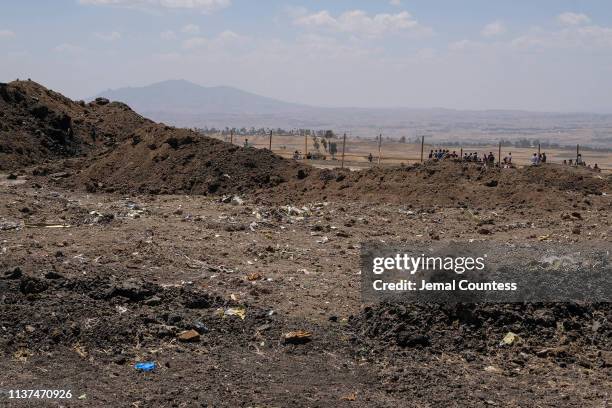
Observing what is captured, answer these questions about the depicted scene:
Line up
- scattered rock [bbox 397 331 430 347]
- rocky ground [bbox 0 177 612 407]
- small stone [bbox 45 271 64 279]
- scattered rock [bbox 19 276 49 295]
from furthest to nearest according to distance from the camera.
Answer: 1. small stone [bbox 45 271 64 279]
2. scattered rock [bbox 19 276 49 295]
3. scattered rock [bbox 397 331 430 347]
4. rocky ground [bbox 0 177 612 407]

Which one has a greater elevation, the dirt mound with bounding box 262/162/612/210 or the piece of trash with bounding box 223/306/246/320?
the dirt mound with bounding box 262/162/612/210

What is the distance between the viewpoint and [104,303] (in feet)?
23.7

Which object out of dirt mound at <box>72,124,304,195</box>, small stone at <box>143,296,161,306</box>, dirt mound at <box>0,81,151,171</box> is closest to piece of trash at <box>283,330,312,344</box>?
small stone at <box>143,296,161,306</box>

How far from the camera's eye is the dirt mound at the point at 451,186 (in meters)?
15.8

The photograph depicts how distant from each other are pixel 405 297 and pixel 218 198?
984cm

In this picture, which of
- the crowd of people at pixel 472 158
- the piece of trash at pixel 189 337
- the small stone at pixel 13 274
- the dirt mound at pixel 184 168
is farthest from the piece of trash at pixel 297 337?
the crowd of people at pixel 472 158

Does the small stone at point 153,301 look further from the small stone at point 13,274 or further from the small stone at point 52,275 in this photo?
the small stone at point 13,274

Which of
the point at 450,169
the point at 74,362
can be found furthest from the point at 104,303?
the point at 450,169

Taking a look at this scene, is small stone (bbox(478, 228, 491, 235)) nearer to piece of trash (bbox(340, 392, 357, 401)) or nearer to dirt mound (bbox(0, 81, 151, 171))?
piece of trash (bbox(340, 392, 357, 401))

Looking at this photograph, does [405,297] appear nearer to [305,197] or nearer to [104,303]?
[104,303]

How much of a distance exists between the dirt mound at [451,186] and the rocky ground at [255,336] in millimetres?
6276

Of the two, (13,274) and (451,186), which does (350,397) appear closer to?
(13,274)

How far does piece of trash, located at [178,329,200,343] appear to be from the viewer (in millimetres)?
6773

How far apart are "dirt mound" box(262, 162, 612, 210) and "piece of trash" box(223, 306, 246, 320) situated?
882cm
